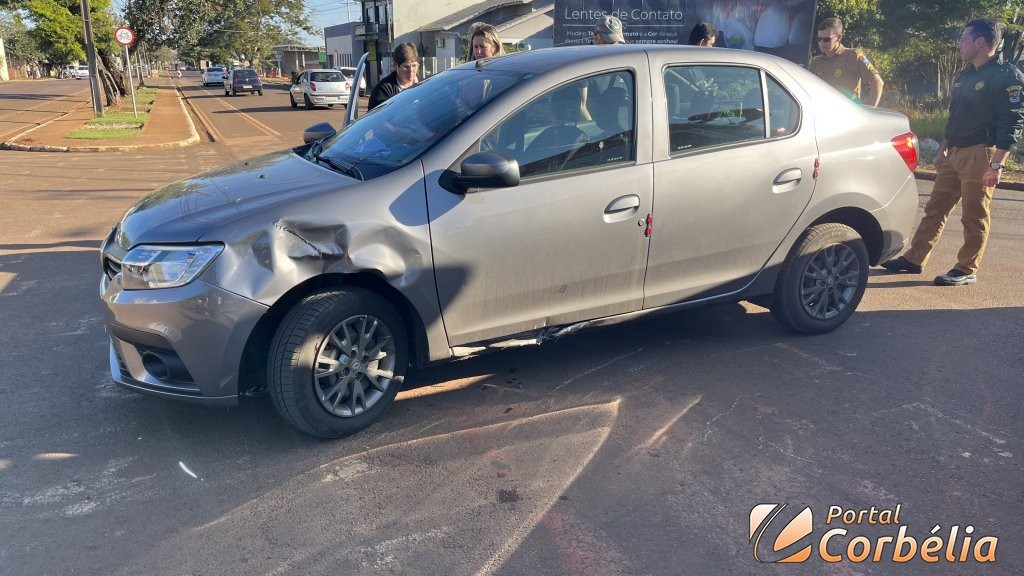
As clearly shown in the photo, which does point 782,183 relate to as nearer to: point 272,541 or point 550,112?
point 550,112

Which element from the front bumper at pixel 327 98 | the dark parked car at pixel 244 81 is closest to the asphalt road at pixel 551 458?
the front bumper at pixel 327 98

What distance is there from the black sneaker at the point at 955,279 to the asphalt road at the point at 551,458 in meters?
0.85

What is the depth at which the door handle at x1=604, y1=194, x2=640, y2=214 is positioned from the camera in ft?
12.6

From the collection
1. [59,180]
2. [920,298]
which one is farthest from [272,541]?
[59,180]

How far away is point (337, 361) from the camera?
3451mm

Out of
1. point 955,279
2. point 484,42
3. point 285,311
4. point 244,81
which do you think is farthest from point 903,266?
point 244,81

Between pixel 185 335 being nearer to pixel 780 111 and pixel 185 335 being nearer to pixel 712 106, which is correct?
pixel 712 106

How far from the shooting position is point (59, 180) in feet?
36.6

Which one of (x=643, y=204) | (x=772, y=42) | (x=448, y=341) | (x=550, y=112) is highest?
(x=772, y=42)

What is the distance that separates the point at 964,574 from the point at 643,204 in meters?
2.12

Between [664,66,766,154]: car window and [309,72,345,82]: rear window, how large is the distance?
27.2 meters

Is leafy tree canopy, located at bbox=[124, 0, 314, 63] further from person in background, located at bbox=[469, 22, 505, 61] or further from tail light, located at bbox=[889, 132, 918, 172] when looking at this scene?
tail light, located at bbox=[889, 132, 918, 172]

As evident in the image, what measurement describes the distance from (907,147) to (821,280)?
41.2 inches

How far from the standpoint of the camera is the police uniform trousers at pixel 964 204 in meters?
5.88
